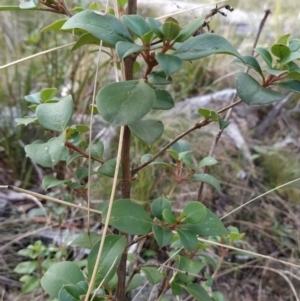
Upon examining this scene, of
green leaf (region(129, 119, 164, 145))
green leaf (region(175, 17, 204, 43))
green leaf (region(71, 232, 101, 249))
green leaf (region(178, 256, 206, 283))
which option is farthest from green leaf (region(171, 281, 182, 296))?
green leaf (region(175, 17, 204, 43))

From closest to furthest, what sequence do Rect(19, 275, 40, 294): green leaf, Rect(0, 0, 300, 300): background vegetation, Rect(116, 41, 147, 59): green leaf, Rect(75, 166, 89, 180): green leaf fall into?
1. Rect(116, 41, 147, 59): green leaf
2. Rect(75, 166, 89, 180): green leaf
3. Rect(19, 275, 40, 294): green leaf
4. Rect(0, 0, 300, 300): background vegetation

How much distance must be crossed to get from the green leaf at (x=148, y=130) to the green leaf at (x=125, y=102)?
0.18 feet

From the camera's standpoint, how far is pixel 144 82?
413mm

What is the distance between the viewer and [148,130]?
1.47 feet

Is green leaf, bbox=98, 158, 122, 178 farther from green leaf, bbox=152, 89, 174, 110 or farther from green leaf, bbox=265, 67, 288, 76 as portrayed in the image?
green leaf, bbox=265, 67, 288, 76

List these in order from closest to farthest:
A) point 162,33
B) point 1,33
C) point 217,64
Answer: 1. point 162,33
2. point 1,33
3. point 217,64

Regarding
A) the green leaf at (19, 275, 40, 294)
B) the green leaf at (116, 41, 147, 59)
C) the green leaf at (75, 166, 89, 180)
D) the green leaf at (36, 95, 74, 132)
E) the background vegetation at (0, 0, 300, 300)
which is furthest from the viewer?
the background vegetation at (0, 0, 300, 300)

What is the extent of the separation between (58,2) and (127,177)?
238mm

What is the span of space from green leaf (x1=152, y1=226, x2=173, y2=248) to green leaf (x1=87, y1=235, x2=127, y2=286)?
5cm

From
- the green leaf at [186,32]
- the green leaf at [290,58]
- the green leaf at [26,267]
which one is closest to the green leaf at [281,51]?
the green leaf at [290,58]

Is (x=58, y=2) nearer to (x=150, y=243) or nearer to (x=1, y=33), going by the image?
(x=150, y=243)

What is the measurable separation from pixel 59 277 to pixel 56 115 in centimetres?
20

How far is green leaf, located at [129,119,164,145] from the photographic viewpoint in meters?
0.44

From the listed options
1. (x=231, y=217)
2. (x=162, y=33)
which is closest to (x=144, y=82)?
(x=162, y=33)
